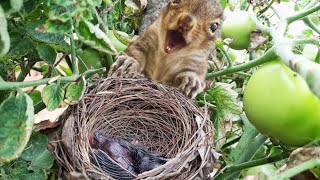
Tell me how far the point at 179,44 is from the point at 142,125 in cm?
19

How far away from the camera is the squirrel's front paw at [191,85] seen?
102 centimetres

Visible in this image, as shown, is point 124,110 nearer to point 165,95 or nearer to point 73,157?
point 165,95

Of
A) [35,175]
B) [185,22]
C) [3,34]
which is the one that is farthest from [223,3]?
[3,34]

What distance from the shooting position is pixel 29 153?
2.53 feet

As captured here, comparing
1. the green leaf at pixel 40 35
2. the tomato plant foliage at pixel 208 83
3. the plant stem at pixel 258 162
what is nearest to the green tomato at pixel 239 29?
the tomato plant foliage at pixel 208 83

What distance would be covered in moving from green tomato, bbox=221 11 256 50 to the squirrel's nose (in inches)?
5.5

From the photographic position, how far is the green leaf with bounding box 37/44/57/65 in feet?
2.48

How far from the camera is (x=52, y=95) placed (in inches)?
27.7

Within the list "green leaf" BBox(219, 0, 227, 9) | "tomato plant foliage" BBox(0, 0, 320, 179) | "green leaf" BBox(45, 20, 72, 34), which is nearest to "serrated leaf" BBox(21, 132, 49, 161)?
"tomato plant foliage" BBox(0, 0, 320, 179)

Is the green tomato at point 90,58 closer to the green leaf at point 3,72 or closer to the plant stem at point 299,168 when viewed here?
the green leaf at point 3,72

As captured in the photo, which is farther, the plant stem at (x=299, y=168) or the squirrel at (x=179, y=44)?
the squirrel at (x=179, y=44)

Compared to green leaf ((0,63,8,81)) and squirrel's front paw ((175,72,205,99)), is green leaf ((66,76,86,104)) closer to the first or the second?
green leaf ((0,63,8,81))

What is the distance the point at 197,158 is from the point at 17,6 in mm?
476

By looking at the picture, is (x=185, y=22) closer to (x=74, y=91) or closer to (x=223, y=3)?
(x=223, y=3)
